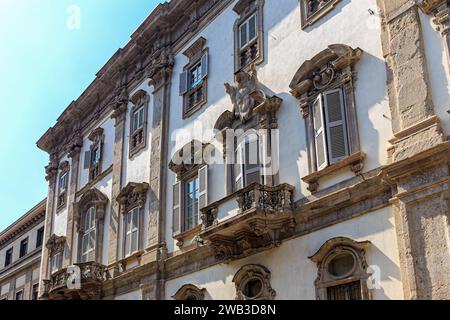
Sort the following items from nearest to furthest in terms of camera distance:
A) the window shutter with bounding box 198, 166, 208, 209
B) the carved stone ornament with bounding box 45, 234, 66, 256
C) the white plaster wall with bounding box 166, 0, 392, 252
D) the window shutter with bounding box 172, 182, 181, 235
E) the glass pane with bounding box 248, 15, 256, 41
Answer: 1. the white plaster wall with bounding box 166, 0, 392, 252
2. the window shutter with bounding box 198, 166, 208, 209
3. the glass pane with bounding box 248, 15, 256, 41
4. the window shutter with bounding box 172, 182, 181, 235
5. the carved stone ornament with bounding box 45, 234, 66, 256

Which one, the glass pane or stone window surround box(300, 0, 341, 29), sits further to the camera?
the glass pane

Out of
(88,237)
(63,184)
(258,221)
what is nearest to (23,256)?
(63,184)

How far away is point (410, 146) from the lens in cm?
1048

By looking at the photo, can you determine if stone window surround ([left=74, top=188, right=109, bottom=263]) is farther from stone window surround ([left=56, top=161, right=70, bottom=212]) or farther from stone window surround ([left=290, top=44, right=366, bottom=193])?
stone window surround ([left=290, top=44, right=366, bottom=193])

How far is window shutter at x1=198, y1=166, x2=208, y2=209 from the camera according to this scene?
15462 millimetres

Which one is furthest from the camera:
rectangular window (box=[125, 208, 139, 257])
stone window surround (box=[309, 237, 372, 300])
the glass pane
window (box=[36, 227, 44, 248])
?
window (box=[36, 227, 44, 248])

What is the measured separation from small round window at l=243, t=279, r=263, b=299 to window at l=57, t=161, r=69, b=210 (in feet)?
42.8

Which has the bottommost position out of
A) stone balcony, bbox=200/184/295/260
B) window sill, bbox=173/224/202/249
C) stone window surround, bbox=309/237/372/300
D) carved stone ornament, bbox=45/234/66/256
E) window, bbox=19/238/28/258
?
stone window surround, bbox=309/237/372/300

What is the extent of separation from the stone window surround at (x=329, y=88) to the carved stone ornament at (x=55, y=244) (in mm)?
13471

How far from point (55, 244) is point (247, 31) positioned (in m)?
12.6

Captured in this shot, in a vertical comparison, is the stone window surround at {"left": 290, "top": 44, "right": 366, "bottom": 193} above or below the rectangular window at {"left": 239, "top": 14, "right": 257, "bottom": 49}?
below

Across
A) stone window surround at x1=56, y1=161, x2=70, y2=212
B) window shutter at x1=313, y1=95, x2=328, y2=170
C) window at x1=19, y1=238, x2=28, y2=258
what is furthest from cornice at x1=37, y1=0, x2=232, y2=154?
window at x1=19, y1=238, x2=28, y2=258

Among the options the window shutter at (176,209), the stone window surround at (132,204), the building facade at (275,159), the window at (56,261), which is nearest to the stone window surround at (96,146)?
the building facade at (275,159)
